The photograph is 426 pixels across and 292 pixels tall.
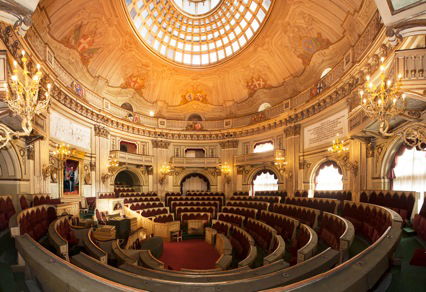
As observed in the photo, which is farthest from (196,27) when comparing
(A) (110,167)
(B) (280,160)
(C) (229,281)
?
(C) (229,281)

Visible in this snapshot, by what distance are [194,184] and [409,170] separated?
17.5 metres

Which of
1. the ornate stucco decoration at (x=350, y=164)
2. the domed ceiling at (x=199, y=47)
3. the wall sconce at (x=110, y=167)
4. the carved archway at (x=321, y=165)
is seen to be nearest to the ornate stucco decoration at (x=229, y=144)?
the domed ceiling at (x=199, y=47)

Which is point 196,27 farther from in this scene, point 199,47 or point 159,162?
point 159,162

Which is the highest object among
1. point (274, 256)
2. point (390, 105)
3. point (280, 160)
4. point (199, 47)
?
point (199, 47)

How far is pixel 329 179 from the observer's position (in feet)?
44.8

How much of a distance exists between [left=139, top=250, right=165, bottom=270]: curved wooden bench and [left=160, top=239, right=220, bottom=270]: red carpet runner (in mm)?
2097

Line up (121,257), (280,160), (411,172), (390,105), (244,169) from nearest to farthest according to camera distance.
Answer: (390,105) < (121,257) < (411,172) < (280,160) < (244,169)

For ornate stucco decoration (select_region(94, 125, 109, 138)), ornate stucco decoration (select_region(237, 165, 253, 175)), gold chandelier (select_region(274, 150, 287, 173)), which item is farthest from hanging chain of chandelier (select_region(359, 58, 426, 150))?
ornate stucco decoration (select_region(94, 125, 109, 138))

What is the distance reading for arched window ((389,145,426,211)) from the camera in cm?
748

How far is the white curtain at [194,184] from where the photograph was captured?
22.6 metres

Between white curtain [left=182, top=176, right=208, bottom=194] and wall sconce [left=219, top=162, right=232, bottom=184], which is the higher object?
wall sconce [left=219, top=162, right=232, bottom=184]

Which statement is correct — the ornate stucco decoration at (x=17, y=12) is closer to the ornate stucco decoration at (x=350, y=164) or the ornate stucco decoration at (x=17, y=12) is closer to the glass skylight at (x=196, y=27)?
the ornate stucco decoration at (x=350, y=164)

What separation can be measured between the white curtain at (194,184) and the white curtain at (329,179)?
11419mm

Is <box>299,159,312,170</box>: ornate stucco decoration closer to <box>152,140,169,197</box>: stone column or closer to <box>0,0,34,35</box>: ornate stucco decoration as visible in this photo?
<box>152,140,169,197</box>: stone column
